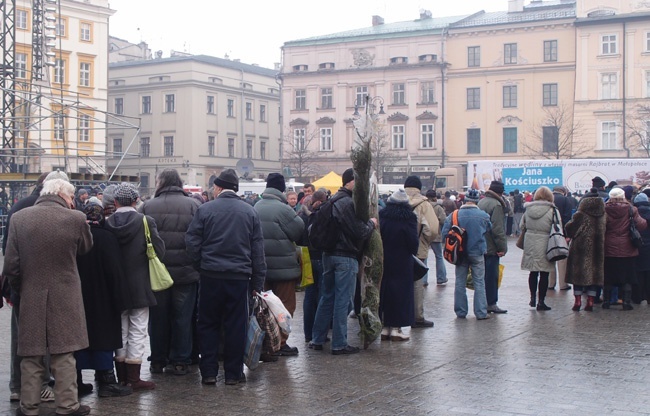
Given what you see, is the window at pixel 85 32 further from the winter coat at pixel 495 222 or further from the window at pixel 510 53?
the winter coat at pixel 495 222

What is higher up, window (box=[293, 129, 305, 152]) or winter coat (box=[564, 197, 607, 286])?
window (box=[293, 129, 305, 152])

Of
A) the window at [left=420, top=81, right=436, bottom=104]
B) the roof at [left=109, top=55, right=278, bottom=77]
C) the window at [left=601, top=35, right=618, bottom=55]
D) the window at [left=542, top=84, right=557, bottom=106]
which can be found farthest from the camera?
the roof at [left=109, top=55, right=278, bottom=77]

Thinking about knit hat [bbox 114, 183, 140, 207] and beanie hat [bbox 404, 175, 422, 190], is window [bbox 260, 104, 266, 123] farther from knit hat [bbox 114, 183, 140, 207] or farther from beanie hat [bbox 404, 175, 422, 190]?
knit hat [bbox 114, 183, 140, 207]

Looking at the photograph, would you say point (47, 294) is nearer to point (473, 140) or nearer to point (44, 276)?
point (44, 276)

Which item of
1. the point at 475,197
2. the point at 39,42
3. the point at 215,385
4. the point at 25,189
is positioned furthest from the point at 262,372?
the point at 39,42

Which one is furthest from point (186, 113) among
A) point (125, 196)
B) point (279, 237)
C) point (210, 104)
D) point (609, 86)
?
point (125, 196)

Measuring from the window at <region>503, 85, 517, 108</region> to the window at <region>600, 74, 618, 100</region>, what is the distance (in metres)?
6.11

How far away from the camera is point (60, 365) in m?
6.91

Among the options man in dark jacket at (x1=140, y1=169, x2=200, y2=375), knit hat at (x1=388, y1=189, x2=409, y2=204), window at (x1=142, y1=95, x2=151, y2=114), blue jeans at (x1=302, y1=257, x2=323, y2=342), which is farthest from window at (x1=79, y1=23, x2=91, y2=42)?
man in dark jacket at (x1=140, y1=169, x2=200, y2=375)

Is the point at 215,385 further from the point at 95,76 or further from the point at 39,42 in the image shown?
the point at 95,76

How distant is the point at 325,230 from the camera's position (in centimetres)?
952

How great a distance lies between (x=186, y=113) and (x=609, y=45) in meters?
32.5

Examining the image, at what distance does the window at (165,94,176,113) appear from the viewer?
230 ft

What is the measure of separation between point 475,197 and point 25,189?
19.5 meters
